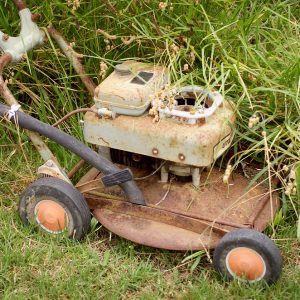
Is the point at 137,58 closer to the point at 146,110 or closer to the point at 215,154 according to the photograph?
the point at 146,110

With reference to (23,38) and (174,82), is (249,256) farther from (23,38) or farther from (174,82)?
(23,38)

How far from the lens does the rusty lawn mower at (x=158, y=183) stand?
7.46 feet

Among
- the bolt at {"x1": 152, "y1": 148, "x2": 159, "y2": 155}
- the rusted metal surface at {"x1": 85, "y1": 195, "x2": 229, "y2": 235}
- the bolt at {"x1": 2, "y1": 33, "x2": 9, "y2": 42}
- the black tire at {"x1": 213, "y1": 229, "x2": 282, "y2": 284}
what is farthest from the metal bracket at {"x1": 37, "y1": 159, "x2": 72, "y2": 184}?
the black tire at {"x1": 213, "y1": 229, "x2": 282, "y2": 284}

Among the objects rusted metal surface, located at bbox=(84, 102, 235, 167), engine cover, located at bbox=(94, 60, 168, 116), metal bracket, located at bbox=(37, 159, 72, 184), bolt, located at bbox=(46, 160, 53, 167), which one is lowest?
metal bracket, located at bbox=(37, 159, 72, 184)

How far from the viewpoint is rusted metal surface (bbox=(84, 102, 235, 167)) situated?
89.7 inches

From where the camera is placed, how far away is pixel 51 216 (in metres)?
2.43

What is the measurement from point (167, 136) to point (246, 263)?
1.53 feet

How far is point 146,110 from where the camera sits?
7.88 feet

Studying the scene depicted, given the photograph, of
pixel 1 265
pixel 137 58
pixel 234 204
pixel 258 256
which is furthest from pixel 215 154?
pixel 1 265

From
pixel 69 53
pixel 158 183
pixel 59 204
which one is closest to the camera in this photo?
pixel 59 204

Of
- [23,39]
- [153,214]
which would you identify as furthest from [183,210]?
[23,39]

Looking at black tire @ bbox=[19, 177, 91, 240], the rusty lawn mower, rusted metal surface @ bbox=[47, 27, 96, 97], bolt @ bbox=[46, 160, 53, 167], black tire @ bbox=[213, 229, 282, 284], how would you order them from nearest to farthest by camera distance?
black tire @ bbox=[213, 229, 282, 284]
the rusty lawn mower
black tire @ bbox=[19, 177, 91, 240]
bolt @ bbox=[46, 160, 53, 167]
rusted metal surface @ bbox=[47, 27, 96, 97]

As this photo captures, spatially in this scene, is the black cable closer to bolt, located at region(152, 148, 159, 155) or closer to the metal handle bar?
bolt, located at region(152, 148, 159, 155)

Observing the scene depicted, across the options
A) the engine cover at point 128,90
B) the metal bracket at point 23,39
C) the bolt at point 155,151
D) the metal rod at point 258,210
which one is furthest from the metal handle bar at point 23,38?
the metal rod at point 258,210
